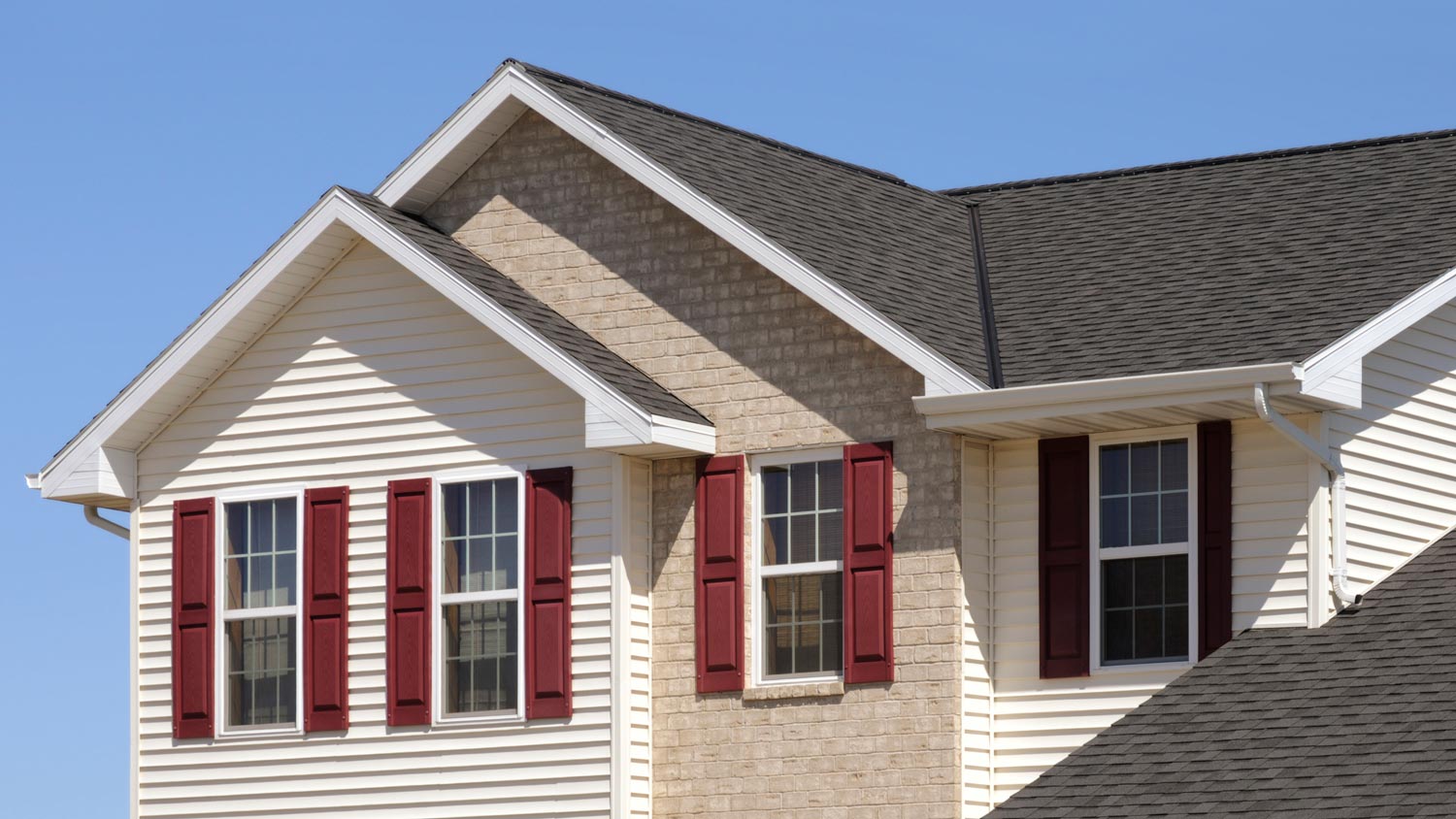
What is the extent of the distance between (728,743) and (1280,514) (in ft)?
15.1

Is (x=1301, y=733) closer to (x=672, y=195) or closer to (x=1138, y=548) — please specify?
(x=1138, y=548)

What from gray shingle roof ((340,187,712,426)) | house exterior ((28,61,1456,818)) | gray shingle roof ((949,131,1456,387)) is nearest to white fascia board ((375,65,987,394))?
house exterior ((28,61,1456,818))

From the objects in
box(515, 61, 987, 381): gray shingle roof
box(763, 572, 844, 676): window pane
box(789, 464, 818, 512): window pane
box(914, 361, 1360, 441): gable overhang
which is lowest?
box(763, 572, 844, 676): window pane

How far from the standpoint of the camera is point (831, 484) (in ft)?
62.7

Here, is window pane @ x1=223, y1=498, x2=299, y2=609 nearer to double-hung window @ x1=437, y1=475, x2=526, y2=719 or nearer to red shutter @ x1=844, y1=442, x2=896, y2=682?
double-hung window @ x1=437, y1=475, x2=526, y2=719

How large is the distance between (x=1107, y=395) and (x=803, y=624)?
10.2 feet

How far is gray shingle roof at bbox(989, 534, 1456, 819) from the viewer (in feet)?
49.1

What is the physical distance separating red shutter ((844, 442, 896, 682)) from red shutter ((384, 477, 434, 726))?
3546mm

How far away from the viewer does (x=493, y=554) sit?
19750 mm

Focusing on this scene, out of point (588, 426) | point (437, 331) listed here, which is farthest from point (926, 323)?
point (437, 331)

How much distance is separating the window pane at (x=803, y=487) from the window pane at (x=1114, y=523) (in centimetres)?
226

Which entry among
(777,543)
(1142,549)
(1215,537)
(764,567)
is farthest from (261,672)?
(1215,537)

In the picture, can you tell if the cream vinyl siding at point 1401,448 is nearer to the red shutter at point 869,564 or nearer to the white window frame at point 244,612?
the red shutter at point 869,564

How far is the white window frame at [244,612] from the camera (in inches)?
802
